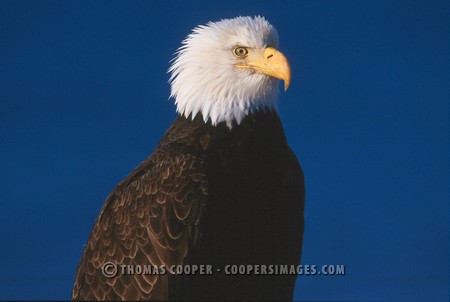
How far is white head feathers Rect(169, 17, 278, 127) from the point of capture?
23.1ft

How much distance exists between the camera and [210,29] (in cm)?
713

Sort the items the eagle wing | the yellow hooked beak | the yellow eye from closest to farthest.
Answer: the eagle wing → the yellow hooked beak → the yellow eye

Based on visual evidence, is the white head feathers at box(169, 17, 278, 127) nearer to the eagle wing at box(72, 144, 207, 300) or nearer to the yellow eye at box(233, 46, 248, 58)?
the yellow eye at box(233, 46, 248, 58)

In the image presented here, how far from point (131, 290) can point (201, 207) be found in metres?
0.75

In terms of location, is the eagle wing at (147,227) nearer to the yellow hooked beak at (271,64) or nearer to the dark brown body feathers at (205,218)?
the dark brown body feathers at (205,218)

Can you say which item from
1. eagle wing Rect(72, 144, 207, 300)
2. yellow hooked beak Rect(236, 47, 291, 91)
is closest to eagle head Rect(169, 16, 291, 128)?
yellow hooked beak Rect(236, 47, 291, 91)

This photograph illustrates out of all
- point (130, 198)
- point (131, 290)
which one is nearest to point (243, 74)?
point (130, 198)

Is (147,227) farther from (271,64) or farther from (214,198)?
(271,64)

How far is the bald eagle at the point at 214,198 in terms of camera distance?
21.7 feet

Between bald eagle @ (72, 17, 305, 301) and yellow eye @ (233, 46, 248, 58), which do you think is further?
yellow eye @ (233, 46, 248, 58)

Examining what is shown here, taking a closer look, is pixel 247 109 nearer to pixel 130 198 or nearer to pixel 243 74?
pixel 243 74

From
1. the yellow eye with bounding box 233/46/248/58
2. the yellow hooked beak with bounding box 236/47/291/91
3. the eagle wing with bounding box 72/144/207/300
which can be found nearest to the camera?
the eagle wing with bounding box 72/144/207/300

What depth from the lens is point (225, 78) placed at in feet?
23.1

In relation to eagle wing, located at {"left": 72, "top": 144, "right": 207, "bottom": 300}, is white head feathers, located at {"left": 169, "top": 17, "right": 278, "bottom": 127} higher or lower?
higher
